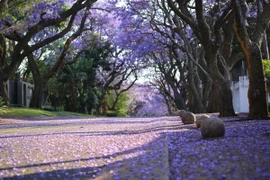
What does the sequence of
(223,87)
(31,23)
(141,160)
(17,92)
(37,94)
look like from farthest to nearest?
(17,92) < (37,94) < (31,23) < (223,87) < (141,160)

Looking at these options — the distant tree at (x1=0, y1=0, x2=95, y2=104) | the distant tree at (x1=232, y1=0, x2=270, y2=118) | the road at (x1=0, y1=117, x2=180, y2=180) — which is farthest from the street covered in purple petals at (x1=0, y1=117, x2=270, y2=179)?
the distant tree at (x1=0, y1=0, x2=95, y2=104)

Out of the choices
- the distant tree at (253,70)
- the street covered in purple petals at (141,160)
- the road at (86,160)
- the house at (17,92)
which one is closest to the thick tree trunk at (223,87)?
the distant tree at (253,70)

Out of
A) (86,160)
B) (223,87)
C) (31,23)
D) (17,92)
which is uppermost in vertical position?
(31,23)

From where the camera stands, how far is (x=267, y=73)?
14219 mm

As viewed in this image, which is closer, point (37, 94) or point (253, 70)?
point (253, 70)

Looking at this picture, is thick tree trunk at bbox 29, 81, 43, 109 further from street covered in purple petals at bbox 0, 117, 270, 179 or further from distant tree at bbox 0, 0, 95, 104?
street covered in purple petals at bbox 0, 117, 270, 179

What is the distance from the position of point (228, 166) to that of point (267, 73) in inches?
430

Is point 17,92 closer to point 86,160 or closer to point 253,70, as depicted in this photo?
point 253,70

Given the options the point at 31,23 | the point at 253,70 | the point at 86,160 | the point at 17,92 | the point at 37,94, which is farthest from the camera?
the point at 17,92

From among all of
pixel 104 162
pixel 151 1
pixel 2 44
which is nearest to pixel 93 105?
pixel 2 44

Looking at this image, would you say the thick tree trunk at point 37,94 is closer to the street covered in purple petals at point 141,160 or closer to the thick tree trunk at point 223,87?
the thick tree trunk at point 223,87

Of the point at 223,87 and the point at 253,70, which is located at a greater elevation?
the point at 253,70

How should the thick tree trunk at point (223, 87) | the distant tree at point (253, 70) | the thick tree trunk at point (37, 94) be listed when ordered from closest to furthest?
1. the distant tree at point (253, 70)
2. the thick tree trunk at point (223, 87)
3. the thick tree trunk at point (37, 94)

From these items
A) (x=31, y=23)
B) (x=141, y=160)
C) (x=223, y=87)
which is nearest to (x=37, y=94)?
(x=31, y=23)
